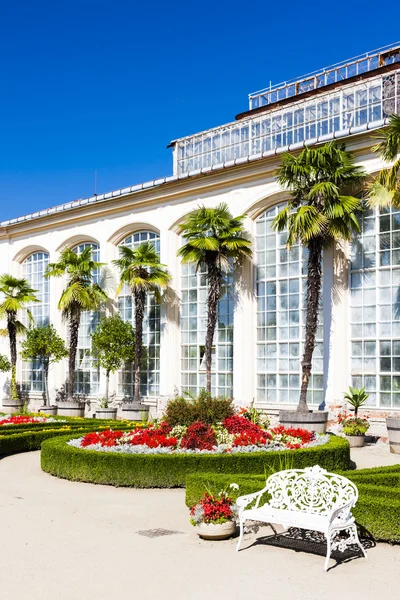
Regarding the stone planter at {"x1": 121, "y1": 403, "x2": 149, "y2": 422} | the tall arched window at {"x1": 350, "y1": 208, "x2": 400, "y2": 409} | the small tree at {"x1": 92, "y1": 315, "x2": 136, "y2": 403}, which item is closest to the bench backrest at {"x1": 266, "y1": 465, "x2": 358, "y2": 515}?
the tall arched window at {"x1": 350, "y1": 208, "x2": 400, "y2": 409}

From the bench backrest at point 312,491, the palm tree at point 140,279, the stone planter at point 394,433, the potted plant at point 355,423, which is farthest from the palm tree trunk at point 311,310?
the bench backrest at point 312,491

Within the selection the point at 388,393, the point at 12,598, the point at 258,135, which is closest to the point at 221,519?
the point at 12,598

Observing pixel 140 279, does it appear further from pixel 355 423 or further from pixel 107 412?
pixel 355 423

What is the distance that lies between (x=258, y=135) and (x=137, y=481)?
55.6 ft

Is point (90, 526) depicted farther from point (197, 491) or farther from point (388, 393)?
point (388, 393)

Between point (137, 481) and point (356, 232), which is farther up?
point (356, 232)

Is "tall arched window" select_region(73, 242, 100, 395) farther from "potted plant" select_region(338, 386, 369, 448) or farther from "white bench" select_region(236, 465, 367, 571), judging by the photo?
"white bench" select_region(236, 465, 367, 571)

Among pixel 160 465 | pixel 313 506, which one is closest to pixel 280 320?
pixel 160 465

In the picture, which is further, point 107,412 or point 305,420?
point 107,412

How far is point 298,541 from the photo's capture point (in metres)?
8.12

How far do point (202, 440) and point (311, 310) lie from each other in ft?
25.4

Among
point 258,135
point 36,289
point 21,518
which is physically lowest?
point 21,518

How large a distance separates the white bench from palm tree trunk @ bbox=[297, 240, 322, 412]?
11.1 meters

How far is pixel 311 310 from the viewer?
64.7ft
